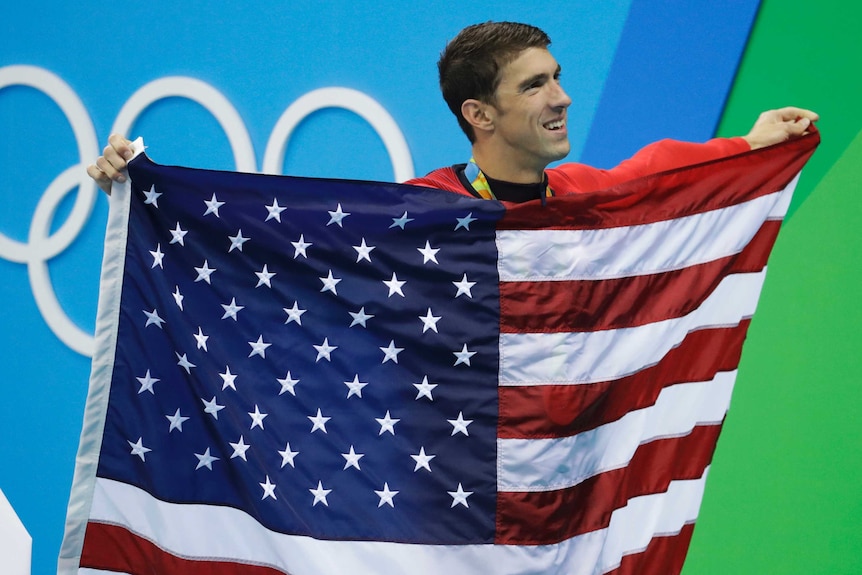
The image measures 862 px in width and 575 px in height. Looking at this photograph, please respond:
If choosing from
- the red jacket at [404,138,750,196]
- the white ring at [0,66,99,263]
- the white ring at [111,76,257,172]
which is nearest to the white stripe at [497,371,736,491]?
the red jacket at [404,138,750,196]

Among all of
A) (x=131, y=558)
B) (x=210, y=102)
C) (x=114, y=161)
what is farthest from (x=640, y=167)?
(x=210, y=102)

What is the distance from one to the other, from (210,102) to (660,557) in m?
2.46

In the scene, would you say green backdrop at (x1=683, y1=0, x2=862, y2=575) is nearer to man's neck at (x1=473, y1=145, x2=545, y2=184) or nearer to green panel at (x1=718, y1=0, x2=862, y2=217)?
green panel at (x1=718, y1=0, x2=862, y2=217)

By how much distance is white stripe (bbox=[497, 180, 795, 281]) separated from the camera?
8.00 feet

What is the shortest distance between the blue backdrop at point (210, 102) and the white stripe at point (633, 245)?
1.04 meters

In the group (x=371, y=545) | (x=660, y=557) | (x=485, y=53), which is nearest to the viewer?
(x=371, y=545)

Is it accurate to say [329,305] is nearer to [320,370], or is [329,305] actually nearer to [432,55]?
[320,370]

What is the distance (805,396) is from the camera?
11.6ft

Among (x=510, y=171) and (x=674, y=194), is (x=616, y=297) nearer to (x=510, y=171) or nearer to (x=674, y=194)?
(x=674, y=194)

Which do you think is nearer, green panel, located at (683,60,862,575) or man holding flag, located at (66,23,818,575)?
man holding flag, located at (66,23,818,575)

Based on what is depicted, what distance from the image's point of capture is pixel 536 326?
2.43 m

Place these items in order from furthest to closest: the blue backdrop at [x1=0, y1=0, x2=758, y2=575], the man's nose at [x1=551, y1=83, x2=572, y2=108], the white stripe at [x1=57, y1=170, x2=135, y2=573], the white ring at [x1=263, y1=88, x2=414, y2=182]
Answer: the white ring at [x1=263, y1=88, x2=414, y2=182]
the blue backdrop at [x1=0, y1=0, x2=758, y2=575]
the man's nose at [x1=551, y1=83, x2=572, y2=108]
the white stripe at [x1=57, y1=170, x2=135, y2=573]

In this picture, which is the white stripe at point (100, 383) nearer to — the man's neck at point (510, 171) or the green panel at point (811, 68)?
the man's neck at point (510, 171)

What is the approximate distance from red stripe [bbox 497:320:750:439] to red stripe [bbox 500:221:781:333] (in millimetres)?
123
